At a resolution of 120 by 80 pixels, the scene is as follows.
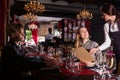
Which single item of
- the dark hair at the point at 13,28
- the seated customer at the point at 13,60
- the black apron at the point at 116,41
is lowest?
the seated customer at the point at 13,60

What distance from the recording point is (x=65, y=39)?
5629 mm

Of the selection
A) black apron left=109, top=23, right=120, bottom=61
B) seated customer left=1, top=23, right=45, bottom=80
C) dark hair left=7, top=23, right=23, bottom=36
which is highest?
dark hair left=7, top=23, right=23, bottom=36

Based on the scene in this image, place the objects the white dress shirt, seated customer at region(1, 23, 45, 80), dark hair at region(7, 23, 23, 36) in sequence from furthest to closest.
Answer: dark hair at region(7, 23, 23, 36) < seated customer at region(1, 23, 45, 80) < the white dress shirt

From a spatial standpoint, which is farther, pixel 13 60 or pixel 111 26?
pixel 13 60

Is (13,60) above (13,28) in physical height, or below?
below

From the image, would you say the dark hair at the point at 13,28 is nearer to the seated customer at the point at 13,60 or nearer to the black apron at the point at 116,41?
the seated customer at the point at 13,60

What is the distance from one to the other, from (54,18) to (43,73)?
7.21 m

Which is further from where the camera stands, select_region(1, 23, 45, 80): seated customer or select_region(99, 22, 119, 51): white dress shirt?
select_region(1, 23, 45, 80): seated customer

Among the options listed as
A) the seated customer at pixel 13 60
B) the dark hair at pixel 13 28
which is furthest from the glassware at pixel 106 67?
the dark hair at pixel 13 28

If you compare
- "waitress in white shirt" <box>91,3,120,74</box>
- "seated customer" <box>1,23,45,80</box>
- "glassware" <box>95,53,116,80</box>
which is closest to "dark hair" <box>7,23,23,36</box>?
"seated customer" <box>1,23,45,80</box>

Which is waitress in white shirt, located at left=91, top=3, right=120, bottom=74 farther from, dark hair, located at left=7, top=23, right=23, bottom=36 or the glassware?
dark hair, located at left=7, top=23, right=23, bottom=36

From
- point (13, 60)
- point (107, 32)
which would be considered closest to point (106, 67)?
point (107, 32)

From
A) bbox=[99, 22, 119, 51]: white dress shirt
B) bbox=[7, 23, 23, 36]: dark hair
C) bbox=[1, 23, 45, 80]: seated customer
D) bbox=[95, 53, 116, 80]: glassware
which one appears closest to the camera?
bbox=[95, 53, 116, 80]: glassware

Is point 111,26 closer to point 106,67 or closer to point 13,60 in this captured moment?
point 106,67
